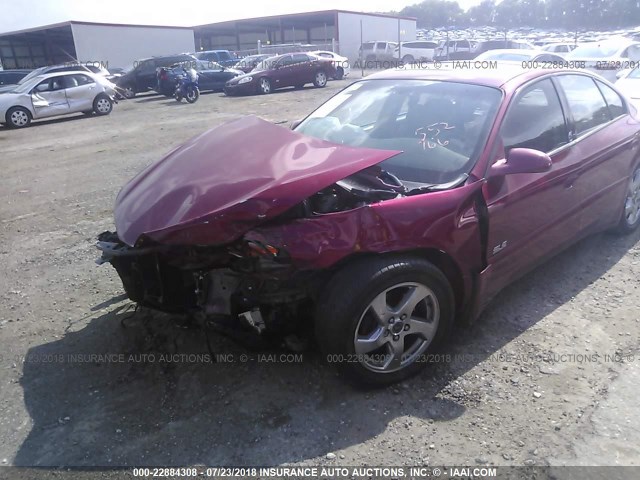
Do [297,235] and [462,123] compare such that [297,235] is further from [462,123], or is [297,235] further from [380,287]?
[462,123]

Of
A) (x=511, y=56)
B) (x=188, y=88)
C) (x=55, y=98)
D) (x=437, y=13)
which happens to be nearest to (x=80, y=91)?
(x=55, y=98)

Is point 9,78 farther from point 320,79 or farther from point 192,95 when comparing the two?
point 320,79

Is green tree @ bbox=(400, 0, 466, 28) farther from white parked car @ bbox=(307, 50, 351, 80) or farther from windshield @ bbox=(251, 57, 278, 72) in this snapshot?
windshield @ bbox=(251, 57, 278, 72)

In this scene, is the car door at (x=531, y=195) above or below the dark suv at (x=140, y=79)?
above

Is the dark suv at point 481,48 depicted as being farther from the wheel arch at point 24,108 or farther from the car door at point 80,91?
the wheel arch at point 24,108

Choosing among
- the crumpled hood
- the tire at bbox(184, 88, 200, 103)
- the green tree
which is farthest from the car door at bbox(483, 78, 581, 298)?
the green tree

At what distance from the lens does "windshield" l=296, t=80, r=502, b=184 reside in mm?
3178

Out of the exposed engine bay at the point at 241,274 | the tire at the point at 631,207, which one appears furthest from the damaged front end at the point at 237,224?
the tire at the point at 631,207

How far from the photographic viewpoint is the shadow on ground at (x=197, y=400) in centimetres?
249

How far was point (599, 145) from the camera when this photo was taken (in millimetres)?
4000

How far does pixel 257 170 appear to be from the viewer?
2.80 metres

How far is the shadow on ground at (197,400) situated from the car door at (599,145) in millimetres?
1146

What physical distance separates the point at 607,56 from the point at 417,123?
1569 centimetres

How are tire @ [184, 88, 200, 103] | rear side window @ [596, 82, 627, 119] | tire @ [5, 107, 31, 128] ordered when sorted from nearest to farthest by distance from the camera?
1. rear side window @ [596, 82, 627, 119]
2. tire @ [5, 107, 31, 128]
3. tire @ [184, 88, 200, 103]
